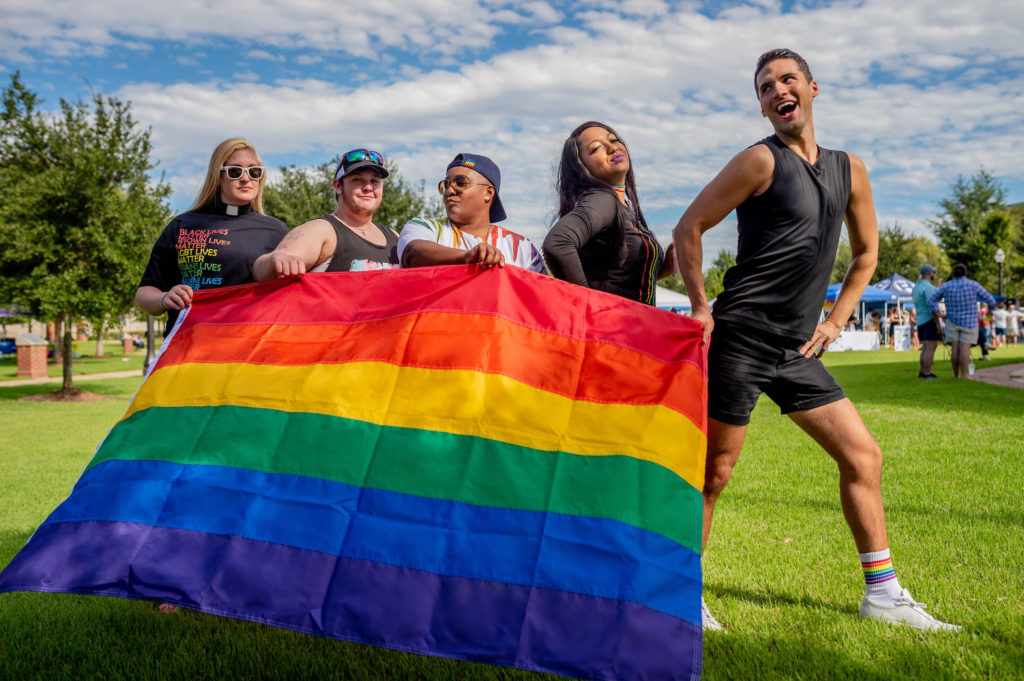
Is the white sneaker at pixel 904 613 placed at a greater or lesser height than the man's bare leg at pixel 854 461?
lesser

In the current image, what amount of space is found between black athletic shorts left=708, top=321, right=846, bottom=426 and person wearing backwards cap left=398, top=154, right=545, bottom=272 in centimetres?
109

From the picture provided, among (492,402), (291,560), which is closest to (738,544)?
(492,402)

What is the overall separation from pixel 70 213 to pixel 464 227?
16077 millimetres

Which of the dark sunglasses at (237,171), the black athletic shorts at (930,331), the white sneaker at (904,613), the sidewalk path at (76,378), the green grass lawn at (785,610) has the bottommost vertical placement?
the sidewalk path at (76,378)

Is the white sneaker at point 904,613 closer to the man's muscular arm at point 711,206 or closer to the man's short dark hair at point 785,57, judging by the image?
the man's muscular arm at point 711,206

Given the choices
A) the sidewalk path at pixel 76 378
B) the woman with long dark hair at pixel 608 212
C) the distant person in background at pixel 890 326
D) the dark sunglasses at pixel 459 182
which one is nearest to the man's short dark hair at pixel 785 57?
the woman with long dark hair at pixel 608 212

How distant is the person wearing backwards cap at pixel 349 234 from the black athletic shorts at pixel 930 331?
13.7 metres

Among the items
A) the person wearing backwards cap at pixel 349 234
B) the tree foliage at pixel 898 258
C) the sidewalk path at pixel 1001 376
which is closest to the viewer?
the person wearing backwards cap at pixel 349 234

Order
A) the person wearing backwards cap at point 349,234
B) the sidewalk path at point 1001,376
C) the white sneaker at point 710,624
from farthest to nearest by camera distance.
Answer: the sidewalk path at point 1001,376
the person wearing backwards cap at point 349,234
the white sneaker at point 710,624

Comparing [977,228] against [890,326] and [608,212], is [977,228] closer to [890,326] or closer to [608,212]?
[890,326]

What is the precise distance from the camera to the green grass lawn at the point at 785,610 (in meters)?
3.11

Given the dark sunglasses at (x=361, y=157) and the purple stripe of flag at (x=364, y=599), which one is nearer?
the purple stripe of flag at (x=364, y=599)

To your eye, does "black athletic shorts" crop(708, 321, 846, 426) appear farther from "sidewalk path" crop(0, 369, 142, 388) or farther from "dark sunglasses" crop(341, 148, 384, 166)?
"sidewalk path" crop(0, 369, 142, 388)

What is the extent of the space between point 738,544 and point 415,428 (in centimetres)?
A: 272
